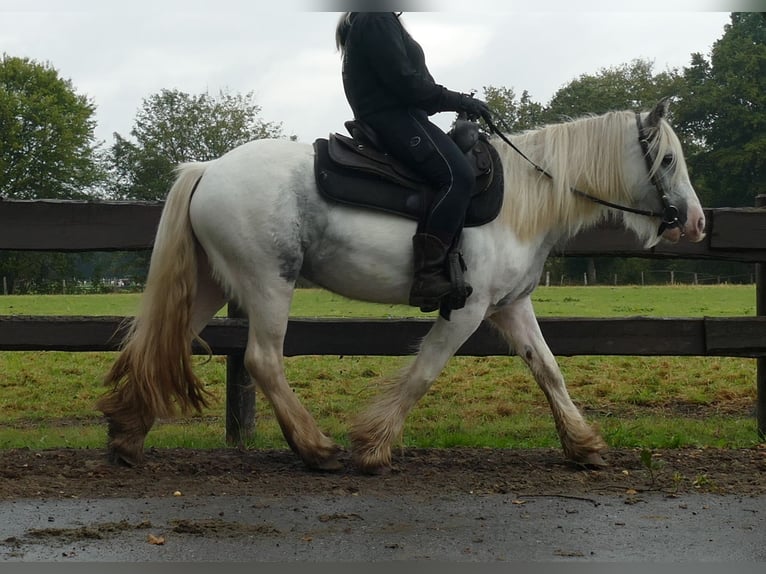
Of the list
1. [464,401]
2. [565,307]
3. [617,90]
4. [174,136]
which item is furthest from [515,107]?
[464,401]

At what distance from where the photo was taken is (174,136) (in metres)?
61.2

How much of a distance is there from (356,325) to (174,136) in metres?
56.7

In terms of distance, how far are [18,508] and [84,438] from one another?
306cm

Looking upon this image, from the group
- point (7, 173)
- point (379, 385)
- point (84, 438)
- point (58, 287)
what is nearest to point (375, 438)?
point (379, 385)

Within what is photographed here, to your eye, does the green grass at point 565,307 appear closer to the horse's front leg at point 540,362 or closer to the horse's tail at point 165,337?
the horse's front leg at point 540,362

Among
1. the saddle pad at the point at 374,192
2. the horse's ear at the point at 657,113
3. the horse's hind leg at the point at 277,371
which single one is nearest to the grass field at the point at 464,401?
the horse's hind leg at the point at 277,371

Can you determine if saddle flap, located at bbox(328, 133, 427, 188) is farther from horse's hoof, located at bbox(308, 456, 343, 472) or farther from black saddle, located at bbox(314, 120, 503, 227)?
horse's hoof, located at bbox(308, 456, 343, 472)

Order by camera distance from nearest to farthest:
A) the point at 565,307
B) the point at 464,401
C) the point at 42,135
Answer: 1. the point at 464,401
2. the point at 565,307
3. the point at 42,135

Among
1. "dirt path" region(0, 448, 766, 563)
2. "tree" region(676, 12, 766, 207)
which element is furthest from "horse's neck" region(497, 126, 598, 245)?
"tree" region(676, 12, 766, 207)

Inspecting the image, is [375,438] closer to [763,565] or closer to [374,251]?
[374,251]

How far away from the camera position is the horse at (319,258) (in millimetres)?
5625

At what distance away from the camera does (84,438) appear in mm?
7586

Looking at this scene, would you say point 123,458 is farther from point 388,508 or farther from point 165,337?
point 388,508

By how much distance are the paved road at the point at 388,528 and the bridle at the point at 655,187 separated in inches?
69.6
